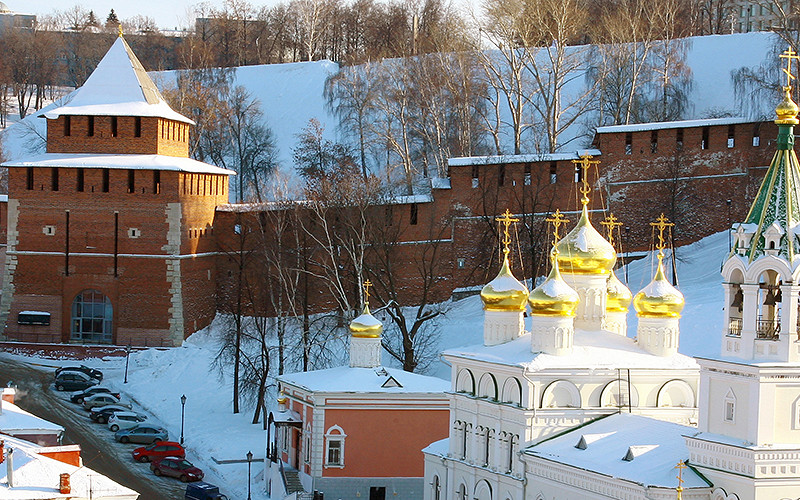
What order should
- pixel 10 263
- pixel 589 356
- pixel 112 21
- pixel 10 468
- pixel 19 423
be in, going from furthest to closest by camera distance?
1. pixel 112 21
2. pixel 10 263
3. pixel 19 423
4. pixel 589 356
5. pixel 10 468

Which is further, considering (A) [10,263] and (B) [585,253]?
(A) [10,263]

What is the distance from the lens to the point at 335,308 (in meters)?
33.4

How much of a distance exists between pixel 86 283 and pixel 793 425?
2126cm

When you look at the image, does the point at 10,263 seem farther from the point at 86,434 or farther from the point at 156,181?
the point at 86,434

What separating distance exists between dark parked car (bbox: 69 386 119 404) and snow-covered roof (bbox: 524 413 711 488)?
12.7m

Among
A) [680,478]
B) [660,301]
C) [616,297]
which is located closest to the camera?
[680,478]

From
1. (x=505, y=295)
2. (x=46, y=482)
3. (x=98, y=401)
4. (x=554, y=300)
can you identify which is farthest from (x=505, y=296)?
(x=98, y=401)

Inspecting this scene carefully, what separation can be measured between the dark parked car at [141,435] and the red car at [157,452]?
3.49 feet

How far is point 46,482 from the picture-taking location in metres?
16.5

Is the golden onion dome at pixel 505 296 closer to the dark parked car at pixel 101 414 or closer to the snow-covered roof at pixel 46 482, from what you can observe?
the snow-covered roof at pixel 46 482

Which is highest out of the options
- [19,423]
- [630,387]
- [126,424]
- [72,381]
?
[630,387]

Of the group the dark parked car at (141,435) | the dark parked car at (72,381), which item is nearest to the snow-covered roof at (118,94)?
the dark parked car at (72,381)

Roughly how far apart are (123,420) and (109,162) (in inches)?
321

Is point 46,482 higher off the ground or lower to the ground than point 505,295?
lower
